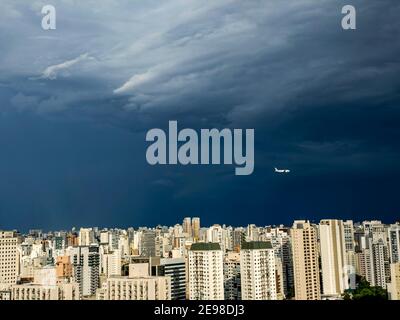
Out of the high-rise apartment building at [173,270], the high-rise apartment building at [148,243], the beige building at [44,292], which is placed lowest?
the beige building at [44,292]

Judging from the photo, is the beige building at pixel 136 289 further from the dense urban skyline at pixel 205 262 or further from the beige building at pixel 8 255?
the beige building at pixel 8 255

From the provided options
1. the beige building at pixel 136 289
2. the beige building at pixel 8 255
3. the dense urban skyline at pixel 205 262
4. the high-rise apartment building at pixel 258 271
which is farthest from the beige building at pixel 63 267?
the high-rise apartment building at pixel 258 271

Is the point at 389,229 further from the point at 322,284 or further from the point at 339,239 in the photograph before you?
the point at 322,284

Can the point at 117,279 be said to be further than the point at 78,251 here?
No

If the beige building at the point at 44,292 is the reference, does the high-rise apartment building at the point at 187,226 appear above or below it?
above

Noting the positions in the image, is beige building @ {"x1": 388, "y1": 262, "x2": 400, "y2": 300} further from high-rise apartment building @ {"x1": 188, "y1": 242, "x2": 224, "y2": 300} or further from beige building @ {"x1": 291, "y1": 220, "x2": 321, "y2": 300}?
high-rise apartment building @ {"x1": 188, "y1": 242, "x2": 224, "y2": 300}
